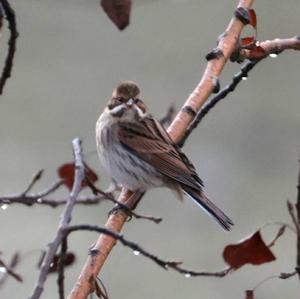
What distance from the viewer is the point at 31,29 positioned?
11.2m

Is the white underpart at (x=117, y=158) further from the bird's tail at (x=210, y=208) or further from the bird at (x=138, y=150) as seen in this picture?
the bird's tail at (x=210, y=208)

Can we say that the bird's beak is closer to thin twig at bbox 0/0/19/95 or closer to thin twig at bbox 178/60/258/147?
thin twig at bbox 178/60/258/147

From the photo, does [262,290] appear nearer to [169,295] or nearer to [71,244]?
[169,295]

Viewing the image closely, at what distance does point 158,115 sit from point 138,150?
4608 millimetres

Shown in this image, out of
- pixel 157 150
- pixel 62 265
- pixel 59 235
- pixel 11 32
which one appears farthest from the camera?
pixel 157 150

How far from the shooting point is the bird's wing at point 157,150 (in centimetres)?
446

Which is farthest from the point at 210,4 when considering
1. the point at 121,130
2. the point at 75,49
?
the point at 121,130

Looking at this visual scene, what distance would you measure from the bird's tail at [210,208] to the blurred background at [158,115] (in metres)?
3.31

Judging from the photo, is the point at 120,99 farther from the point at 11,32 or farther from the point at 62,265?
the point at 62,265

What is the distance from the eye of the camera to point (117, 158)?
465 centimetres

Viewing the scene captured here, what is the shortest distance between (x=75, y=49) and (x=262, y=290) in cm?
429

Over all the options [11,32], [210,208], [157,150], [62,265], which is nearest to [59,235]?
[62,265]

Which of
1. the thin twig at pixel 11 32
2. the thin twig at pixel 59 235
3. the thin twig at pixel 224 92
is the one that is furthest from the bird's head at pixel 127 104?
the thin twig at pixel 59 235

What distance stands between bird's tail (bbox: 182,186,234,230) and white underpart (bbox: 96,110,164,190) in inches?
6.8
